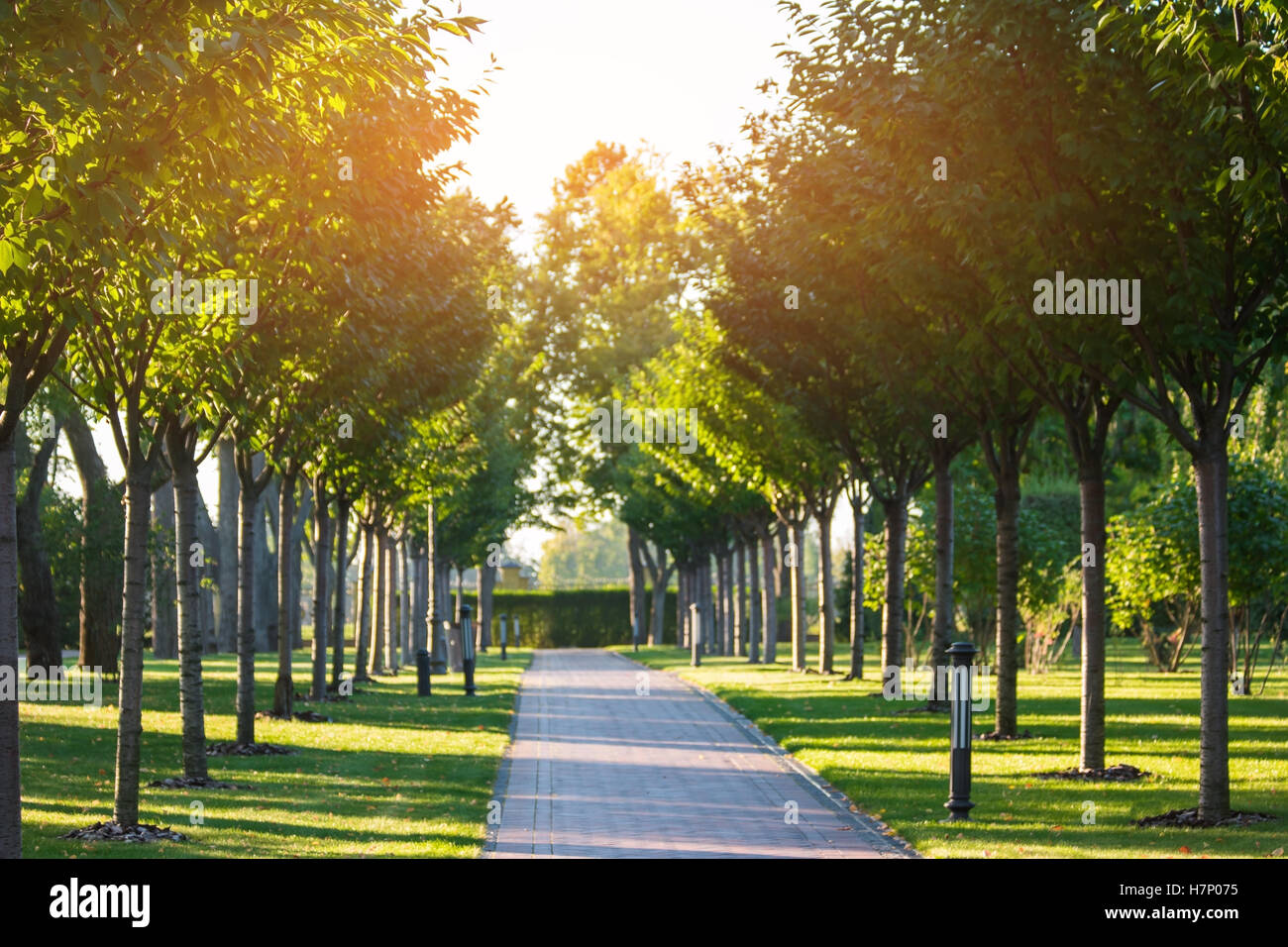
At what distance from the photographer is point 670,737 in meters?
18.2

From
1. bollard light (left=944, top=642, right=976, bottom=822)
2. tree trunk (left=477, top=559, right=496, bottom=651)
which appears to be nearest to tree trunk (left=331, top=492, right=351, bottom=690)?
bollard light (left=944, top=642, right=976, bottom=822)

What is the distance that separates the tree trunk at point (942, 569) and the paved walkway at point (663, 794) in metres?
2.93

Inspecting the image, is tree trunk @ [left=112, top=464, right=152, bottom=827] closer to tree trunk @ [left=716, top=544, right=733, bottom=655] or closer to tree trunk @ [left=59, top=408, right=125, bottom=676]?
tree trunk @ [left=59, top=408, right=125, bottom=676]

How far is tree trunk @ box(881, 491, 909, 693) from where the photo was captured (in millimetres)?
22812

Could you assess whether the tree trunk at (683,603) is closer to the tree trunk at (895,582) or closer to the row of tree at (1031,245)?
the tree trunk at (895,582)

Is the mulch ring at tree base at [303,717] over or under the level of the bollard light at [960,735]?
under

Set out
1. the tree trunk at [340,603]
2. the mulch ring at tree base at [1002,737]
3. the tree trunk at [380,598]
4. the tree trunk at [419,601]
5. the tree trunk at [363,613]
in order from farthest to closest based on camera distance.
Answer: the tree trunk at [419,601], the tree trunk at [380,598], the tree trunk at [363,613], the tree trunk at [340,603], the mulch ring at tree base at [1002,737]

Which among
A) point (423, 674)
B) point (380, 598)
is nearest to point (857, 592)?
point (423, 674)

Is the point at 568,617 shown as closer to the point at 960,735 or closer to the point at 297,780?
the point at 297,780

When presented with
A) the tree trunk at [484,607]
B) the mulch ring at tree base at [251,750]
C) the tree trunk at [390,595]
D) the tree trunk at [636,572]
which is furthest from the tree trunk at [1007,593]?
the tree trunk at [636,572]

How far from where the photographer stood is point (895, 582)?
2311cm

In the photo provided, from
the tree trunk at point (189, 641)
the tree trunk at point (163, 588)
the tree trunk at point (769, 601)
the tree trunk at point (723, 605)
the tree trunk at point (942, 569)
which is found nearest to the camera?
the tree trunk at point (189, 641)

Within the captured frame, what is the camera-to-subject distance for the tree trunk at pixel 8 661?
830 centimetres
